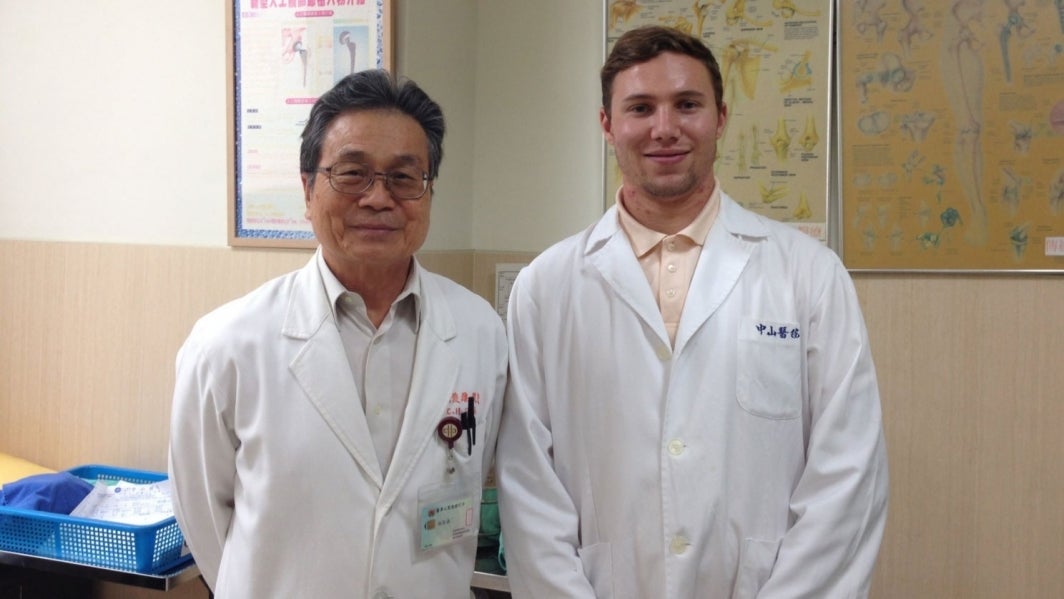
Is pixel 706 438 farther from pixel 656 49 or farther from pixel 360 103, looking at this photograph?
pixel 360 103

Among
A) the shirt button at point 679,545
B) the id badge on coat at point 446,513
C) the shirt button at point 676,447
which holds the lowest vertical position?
the shirt button at point 679,545

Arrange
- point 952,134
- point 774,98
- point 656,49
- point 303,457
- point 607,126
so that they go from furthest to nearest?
point 774,98, point 952,134, point 607,126, point 656,49, point 303,457

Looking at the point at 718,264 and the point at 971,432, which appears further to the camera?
the point at 971,432

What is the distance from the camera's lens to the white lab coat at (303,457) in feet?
4.87

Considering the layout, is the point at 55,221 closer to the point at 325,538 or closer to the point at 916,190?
the point at 325,538

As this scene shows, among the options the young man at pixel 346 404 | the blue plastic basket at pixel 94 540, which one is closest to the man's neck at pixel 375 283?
the young man at pixel 346 404

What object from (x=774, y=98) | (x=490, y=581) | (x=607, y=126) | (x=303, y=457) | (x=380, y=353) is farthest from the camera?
(x=774, y=98)

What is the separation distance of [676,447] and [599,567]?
0.27 m

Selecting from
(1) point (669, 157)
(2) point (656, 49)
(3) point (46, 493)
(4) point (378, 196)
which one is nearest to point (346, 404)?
(4) point (378, 196)

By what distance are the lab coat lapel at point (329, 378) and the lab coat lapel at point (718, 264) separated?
583 mm

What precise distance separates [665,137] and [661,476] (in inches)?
24.3

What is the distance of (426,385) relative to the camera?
1.58m

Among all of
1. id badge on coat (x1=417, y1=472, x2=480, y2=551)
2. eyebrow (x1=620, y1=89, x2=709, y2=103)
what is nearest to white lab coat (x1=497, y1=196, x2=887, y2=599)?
id badge on coat (x1=417, y1=472, x2=480, y2=551)

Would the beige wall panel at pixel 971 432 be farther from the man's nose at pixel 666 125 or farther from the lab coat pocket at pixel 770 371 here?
the man's nose at pixel 666 125
